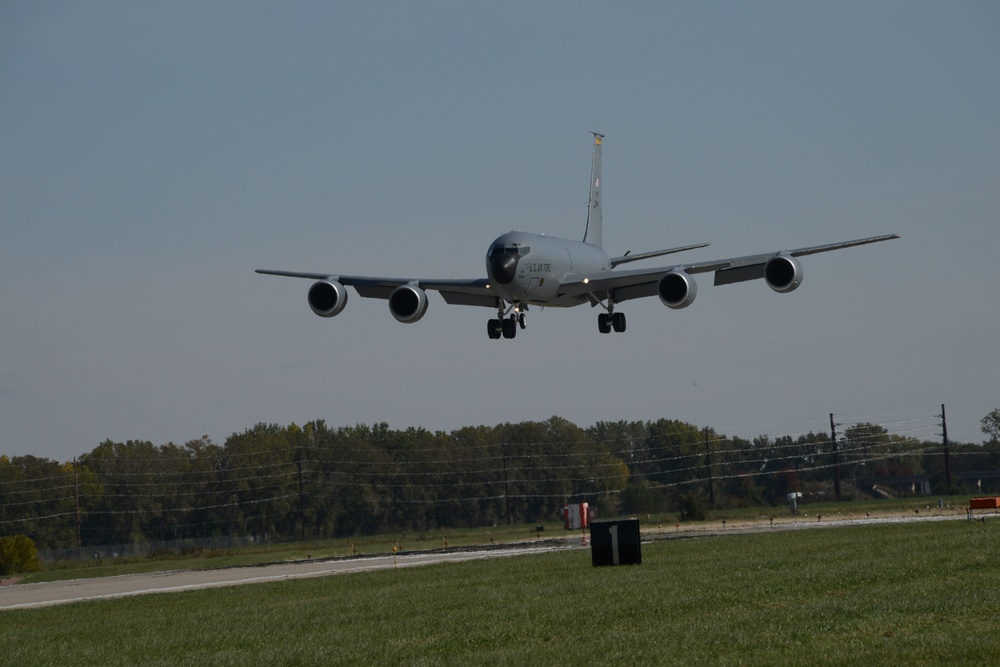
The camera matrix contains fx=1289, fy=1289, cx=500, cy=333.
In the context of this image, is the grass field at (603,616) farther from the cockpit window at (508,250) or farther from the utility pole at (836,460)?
the utility pole at (836,460)

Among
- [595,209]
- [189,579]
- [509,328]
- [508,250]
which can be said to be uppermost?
[595,209]

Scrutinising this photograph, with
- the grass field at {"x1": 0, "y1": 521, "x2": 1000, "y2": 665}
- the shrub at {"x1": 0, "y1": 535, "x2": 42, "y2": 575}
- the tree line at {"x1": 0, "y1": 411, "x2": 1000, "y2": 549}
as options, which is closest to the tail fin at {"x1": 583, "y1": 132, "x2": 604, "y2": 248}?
the grass field at {"x1": 0, "y1": 521, "x2": 1000, "y2": 665}

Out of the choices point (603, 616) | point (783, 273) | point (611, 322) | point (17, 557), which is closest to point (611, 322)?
point (611, 322)

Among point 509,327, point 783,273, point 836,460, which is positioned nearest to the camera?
point 783,273

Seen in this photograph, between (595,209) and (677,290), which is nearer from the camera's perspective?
(677,290)

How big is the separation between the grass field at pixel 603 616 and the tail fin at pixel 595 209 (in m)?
26.7

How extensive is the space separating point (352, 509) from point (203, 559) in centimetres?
5794

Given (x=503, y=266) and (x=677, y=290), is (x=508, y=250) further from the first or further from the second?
(x=677, y=290)

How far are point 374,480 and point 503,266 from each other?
9718 cm

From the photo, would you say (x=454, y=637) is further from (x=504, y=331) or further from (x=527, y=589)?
(x=504, y=331)

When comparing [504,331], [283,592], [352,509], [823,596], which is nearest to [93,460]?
[352,509]

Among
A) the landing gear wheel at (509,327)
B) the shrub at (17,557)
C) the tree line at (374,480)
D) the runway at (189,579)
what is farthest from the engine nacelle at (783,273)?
the tree line at (374,480)

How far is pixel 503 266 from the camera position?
43.5 m

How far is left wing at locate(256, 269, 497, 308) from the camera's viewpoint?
4672cm
